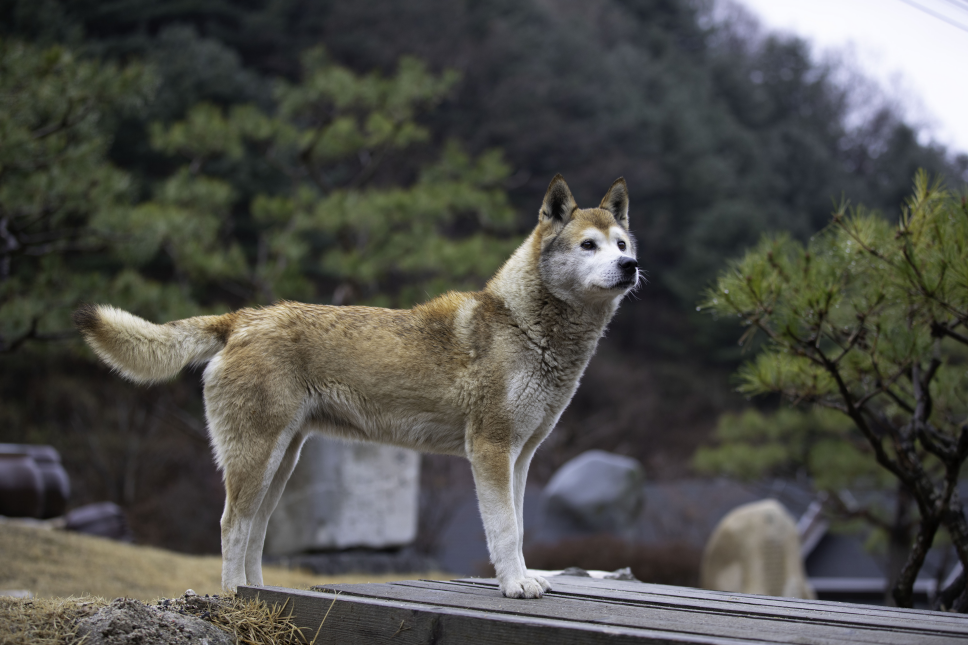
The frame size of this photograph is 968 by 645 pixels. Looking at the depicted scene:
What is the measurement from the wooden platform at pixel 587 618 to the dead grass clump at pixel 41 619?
588 millimetres

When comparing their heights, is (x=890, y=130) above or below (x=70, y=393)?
above

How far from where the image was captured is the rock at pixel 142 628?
2.34m

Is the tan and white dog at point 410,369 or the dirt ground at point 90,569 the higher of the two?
the tan and white dog at point 410,369

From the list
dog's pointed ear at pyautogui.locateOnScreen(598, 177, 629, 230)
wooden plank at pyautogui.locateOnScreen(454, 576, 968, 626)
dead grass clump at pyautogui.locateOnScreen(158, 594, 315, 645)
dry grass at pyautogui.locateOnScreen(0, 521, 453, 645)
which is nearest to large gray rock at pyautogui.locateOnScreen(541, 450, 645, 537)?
dry grass at pyautogui.locateOnScreen(0, 521, 453, 645)

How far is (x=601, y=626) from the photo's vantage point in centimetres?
231

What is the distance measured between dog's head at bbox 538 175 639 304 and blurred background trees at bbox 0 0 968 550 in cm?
277

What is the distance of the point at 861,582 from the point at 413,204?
10330 millimetres

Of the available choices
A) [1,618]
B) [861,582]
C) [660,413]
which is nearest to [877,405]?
[1,618]

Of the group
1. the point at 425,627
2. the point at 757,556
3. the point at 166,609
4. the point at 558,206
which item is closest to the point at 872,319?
the point at 558,206

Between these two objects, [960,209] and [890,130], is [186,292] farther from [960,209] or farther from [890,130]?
[890,130]

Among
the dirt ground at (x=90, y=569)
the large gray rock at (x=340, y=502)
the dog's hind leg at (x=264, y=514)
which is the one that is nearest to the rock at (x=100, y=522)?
the large gray rock at (x=340, y=502)

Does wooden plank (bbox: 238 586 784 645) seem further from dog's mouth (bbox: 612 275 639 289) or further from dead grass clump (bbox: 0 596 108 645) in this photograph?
dog's mouth (bbox: 612 275 639 289)

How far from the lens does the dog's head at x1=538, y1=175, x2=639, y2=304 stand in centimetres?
329

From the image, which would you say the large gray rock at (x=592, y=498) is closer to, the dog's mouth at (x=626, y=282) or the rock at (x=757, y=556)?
the rock at (x=757, y=556)
